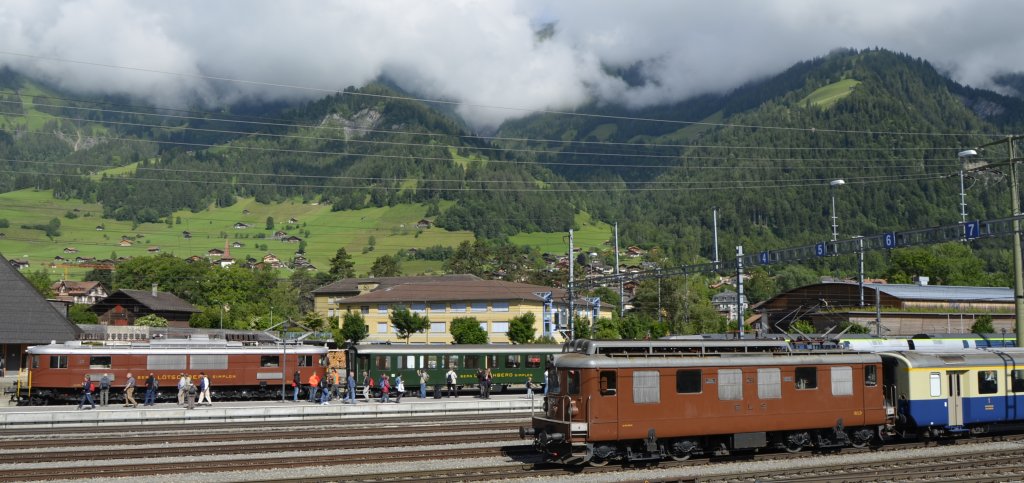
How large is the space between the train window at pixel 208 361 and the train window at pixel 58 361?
5.81 m

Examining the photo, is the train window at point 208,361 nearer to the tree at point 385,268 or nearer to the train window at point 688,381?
the train window at point 688,381

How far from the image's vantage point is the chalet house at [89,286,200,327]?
370 ft

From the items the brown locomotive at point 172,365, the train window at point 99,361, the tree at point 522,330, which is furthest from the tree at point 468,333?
the train window at point 99,361

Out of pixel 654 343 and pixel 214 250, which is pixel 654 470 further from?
pixel 214 250

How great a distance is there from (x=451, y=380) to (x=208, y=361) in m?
12.7

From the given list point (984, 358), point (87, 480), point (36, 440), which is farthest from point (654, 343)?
point (36, 440)

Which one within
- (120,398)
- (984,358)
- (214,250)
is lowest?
(120,398)

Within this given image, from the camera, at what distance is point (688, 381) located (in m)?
22.8

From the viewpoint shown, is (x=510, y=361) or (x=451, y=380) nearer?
(x=451, y=380)

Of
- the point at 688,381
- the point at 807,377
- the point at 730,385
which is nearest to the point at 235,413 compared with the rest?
the point at 688,381

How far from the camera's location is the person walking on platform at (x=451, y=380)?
44406mm

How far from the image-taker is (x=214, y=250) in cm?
19862

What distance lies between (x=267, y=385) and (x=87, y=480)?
2529cm

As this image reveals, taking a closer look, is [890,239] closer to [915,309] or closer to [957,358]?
[957,358]
